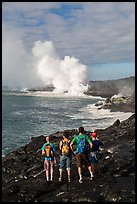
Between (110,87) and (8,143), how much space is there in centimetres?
9681

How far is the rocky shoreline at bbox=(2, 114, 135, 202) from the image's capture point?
1226 centimetres

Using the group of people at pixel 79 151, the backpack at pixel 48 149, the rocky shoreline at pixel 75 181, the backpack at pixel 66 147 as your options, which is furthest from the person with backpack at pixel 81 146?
the backpack at pixel 48 149

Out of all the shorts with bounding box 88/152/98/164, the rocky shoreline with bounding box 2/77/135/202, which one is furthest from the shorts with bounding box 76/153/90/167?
the rocky shoreline with bounding box 2/77/135/202

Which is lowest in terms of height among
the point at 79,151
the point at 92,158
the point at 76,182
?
the point at 76,182

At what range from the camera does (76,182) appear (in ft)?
44.9

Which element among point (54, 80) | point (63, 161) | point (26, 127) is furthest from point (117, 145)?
point (54, 80)

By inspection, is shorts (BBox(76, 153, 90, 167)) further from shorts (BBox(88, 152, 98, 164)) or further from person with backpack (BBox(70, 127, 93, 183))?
shorts (BBox(88, 152, 98, 164))

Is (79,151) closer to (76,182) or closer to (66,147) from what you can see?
(66,147)

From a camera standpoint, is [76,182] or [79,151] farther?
[76,182]

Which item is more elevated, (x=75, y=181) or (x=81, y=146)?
(x=81, y=146)

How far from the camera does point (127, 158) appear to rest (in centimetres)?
1752

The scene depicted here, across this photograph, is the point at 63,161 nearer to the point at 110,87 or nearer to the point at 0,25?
the point at 0,25

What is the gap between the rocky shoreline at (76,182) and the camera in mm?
12258

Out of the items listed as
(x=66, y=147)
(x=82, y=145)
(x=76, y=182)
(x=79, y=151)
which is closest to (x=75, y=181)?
(x=76, y=182)
